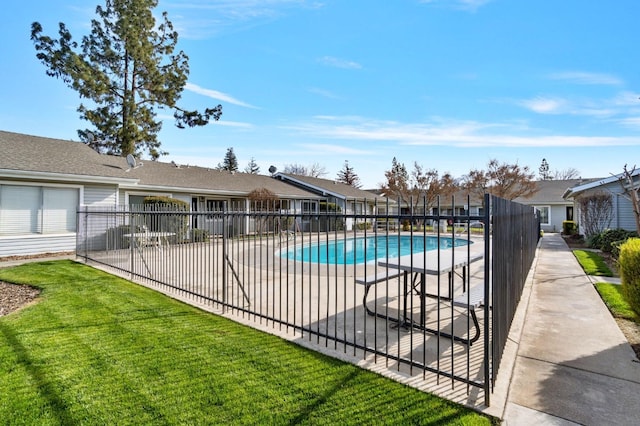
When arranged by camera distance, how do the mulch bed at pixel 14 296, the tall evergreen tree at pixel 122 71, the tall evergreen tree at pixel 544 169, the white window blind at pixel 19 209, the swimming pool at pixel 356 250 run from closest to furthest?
the mulch bed at pixel 14 296
the swimming pool at pixel 356 250
the white window blind at pixel 19 209
the tall evergreen tree at pixel 122 71
the tall evergreen tree at pixel 544 169

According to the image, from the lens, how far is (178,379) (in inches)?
127

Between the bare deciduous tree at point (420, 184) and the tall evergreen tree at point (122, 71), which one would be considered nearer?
the tall evergreen tree at point (122, 71)

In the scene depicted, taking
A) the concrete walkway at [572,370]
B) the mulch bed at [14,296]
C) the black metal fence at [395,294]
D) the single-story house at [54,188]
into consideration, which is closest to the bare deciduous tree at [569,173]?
the black metal fence at [395,294]

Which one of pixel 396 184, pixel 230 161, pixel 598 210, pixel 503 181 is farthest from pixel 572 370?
pixel 230 161

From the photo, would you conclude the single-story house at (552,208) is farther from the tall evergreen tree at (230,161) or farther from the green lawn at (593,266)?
the tall evergreen tree at (230,161)

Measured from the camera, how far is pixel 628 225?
15.0 meters

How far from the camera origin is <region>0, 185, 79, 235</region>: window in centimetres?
1075

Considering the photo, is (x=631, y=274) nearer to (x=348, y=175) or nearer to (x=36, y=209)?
(x=36, y=209)

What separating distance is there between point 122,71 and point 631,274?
2676 cm

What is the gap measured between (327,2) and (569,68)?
10.5 meters

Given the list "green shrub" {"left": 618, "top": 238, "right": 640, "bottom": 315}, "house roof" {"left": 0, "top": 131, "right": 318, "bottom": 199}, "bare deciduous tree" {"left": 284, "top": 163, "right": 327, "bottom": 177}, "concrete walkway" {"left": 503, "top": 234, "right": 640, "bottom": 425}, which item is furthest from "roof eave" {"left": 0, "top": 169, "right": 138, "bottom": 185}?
"bare deciduous tree" {"left": 284, "top": 163, "right": 327, "bottom": 177}

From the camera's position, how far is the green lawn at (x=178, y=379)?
2650 millimetres

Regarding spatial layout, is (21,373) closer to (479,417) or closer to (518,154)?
(479,417)

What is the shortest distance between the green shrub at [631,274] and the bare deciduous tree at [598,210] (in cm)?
1458
